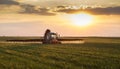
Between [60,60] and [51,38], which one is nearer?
[60,60]

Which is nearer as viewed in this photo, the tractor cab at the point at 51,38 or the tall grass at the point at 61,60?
the tall grass at the point at 61,60

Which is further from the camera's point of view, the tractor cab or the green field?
the tractor cab

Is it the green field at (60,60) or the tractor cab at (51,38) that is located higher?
the tractor cab at (51,38)

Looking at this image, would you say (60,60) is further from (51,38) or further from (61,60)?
(51,38)

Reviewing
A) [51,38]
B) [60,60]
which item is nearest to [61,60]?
[60,60]

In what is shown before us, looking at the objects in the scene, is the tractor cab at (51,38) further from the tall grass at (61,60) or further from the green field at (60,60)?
the tall grass at (61,60)

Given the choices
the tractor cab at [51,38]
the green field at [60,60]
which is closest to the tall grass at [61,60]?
the green field at [60,60]

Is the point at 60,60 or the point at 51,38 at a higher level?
the point at 51,38

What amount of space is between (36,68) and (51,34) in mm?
53279

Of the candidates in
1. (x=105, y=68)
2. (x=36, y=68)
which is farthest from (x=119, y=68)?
(x=36, y=68)

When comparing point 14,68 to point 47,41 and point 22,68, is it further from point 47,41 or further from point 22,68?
point 47,41

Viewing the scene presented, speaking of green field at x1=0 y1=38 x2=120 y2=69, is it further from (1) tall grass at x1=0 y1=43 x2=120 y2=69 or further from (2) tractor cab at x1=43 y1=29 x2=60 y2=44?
(2) tractor cab at x1=43 y1=29 x2=60 y2=44

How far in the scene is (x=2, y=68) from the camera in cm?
2392

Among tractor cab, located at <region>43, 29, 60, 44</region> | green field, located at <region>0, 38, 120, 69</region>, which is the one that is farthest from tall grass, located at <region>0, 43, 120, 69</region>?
tractor cab, located at <region>43, 29, 60, 44</region>
